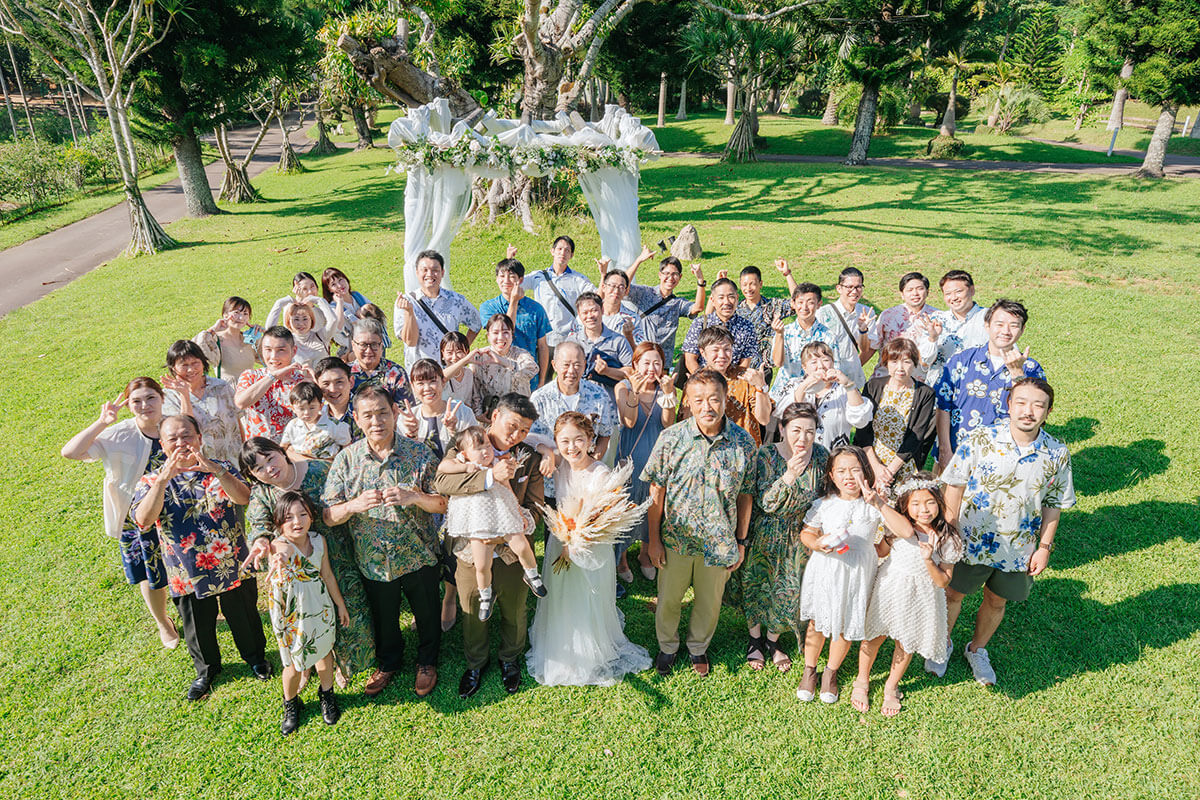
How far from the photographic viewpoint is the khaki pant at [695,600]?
4.09 meters

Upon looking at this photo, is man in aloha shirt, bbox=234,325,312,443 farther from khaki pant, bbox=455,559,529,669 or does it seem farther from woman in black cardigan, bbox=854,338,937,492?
woman in black cardigan, bbox=854,338,937,492

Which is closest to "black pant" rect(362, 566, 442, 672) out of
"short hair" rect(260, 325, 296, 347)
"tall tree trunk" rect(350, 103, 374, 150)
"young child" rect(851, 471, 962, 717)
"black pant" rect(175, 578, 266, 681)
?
"black pant" rect(175, 578, 266, 681)

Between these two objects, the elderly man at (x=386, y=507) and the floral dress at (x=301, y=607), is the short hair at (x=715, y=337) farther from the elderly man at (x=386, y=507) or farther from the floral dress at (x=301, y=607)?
the floral dress at (x=301, y=607)

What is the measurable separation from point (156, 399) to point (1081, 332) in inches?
480

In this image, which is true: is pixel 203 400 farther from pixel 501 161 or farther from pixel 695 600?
pixel 501 161

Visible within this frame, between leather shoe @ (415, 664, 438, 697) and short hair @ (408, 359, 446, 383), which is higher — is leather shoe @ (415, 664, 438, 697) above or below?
Result: below

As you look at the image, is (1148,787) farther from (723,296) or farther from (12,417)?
(12,417)

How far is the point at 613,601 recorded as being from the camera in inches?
169

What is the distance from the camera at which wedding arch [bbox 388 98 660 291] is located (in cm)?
863

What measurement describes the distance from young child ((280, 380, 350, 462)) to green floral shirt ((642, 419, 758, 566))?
2.09m

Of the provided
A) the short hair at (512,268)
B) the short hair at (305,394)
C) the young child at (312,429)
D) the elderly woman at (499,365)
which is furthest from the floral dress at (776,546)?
the short hair at (512,268)

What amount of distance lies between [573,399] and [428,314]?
7.22ft

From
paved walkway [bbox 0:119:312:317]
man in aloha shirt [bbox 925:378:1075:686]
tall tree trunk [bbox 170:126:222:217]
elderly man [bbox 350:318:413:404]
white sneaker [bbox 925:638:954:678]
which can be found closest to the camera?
man in aloha shirt [bbox 925:378:1075:686]

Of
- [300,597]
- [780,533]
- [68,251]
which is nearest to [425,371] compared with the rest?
[300,597]
